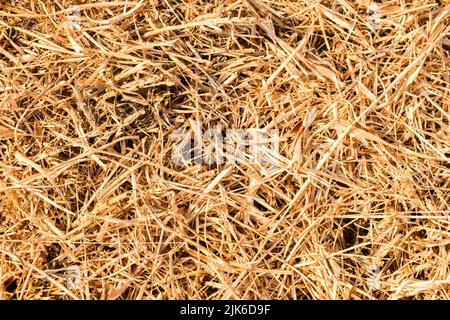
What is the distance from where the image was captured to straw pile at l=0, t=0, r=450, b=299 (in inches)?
60.1

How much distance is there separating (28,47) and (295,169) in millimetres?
798

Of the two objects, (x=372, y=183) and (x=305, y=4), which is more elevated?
(x=305, y=4)

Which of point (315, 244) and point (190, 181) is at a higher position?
point (190, 181)

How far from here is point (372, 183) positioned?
1.57 meters

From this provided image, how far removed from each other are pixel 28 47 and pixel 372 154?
97 centimetres

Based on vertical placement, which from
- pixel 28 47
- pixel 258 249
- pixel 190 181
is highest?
pixel 28 47

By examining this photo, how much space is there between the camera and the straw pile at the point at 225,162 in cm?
153

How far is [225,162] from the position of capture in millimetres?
1580

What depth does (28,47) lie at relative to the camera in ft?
5.45

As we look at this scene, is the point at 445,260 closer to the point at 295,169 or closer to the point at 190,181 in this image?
the point at 295,169
